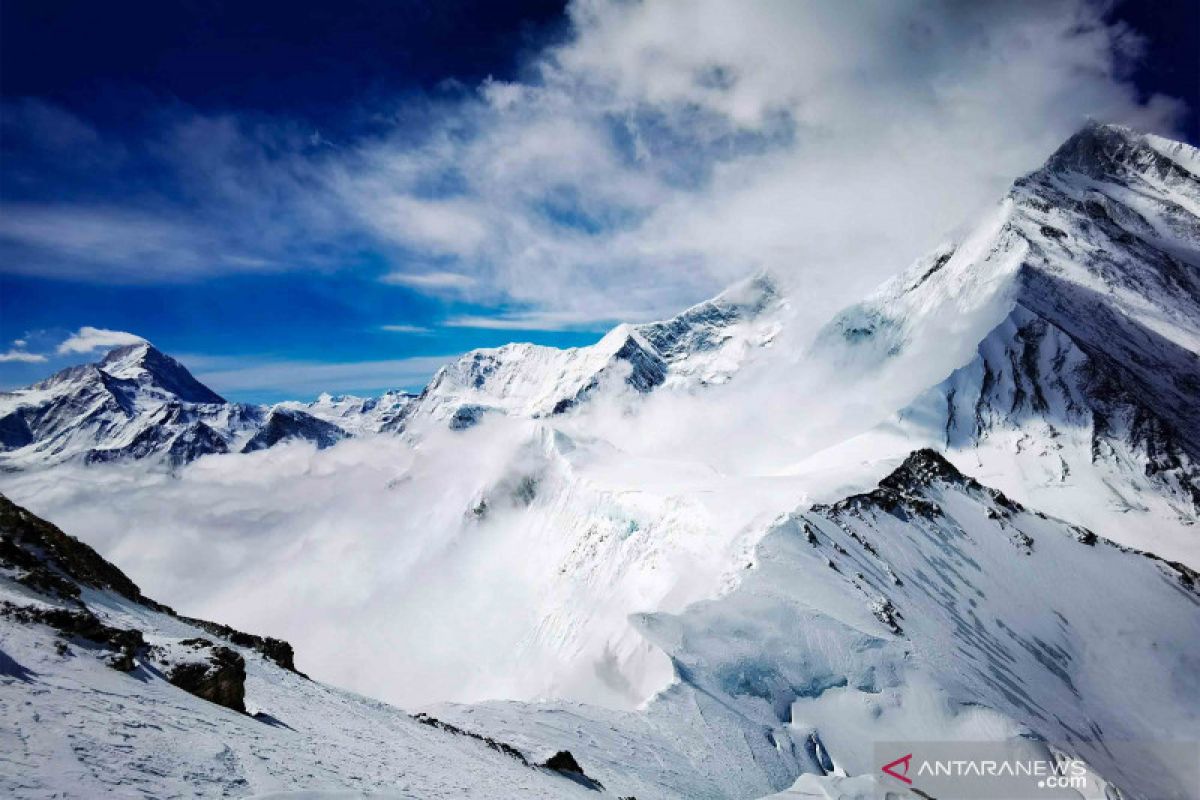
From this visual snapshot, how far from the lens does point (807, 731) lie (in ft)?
136

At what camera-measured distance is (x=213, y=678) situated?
18062 millimetres

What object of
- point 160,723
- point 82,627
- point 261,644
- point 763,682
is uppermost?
point 82,627

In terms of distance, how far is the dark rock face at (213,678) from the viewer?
17.7 meters

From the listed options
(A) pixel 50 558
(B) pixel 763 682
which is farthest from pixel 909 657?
(A) pixel 50 558

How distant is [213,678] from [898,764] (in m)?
44.5

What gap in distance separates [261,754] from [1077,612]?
99.5 metres

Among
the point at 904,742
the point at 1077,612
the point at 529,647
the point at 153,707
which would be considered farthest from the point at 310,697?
the point at 529,647

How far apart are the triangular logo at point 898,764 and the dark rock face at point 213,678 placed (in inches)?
1530

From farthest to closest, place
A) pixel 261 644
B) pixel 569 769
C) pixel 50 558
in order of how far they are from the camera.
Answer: pixel 261 644 → pixel 569 769 → pixel 50 558

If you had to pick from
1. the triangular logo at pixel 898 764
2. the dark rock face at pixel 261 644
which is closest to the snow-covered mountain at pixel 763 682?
the dark rock face at pixel 261 644

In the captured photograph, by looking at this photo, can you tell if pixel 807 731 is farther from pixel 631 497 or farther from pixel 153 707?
pixel 631 497

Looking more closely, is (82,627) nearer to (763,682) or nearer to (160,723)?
(160,723)

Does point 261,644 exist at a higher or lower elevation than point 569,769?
higher

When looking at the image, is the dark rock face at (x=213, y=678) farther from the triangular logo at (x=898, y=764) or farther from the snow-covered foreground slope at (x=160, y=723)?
the triangular logo at (x=898, y=764)
